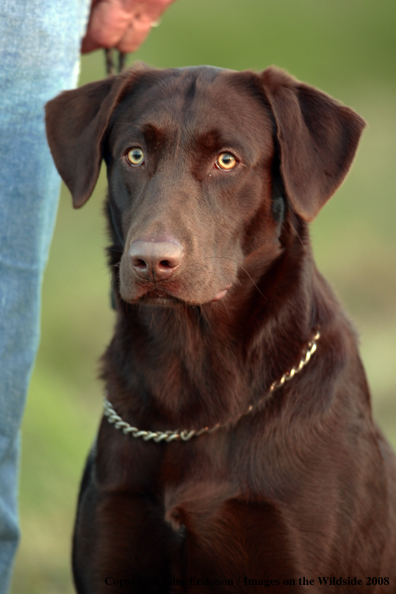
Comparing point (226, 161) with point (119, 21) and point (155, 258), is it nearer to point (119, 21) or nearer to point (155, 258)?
point (155, 258)

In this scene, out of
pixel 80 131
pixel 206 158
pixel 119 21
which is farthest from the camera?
pixel 119 21

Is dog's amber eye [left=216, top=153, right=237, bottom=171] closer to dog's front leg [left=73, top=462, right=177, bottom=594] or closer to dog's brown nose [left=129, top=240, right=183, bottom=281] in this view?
dog's brown nose [left=129, top=240, right=183, bottom=281]

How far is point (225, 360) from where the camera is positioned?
2.91 meters

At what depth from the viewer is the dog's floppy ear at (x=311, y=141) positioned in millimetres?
2795

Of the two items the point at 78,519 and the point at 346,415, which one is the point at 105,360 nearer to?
the point at 78,519

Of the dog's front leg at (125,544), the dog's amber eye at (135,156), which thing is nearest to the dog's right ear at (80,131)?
the dog's amber eye at (135,156)

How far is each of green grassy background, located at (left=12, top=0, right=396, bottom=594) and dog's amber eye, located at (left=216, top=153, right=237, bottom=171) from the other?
103 centimetres

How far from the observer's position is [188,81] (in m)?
2.91

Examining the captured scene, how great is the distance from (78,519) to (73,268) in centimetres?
740

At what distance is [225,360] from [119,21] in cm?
136

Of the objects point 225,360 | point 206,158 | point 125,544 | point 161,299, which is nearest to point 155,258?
point 161,299

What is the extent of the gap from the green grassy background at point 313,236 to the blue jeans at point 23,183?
498 mm

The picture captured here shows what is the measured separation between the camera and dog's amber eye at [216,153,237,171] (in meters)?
2.79

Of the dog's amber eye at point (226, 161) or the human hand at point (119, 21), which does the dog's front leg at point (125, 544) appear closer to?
the dog's amber eye at point (226, 161)
